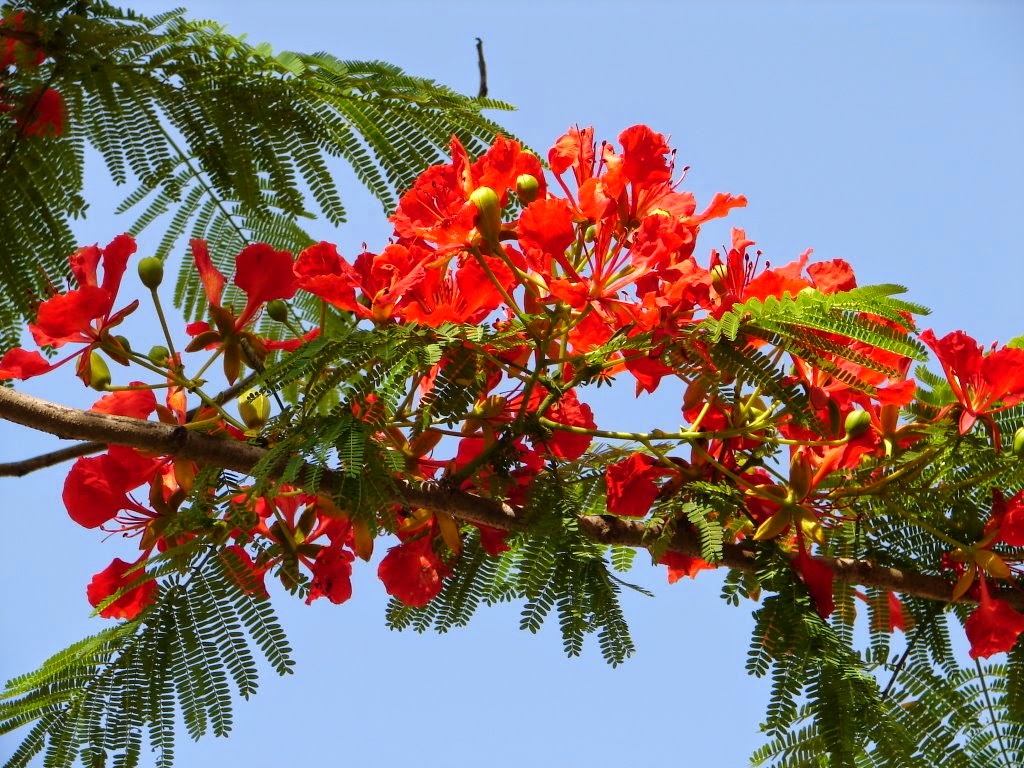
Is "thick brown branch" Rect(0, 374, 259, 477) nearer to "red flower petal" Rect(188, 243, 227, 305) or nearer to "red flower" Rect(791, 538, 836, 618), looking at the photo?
"red flower petal" Rect(188, 243, 227, 305)

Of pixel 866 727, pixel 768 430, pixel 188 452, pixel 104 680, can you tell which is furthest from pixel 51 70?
pixel 866 727

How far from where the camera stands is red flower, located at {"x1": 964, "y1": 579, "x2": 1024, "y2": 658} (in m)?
1.96

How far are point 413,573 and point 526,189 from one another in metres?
0.68

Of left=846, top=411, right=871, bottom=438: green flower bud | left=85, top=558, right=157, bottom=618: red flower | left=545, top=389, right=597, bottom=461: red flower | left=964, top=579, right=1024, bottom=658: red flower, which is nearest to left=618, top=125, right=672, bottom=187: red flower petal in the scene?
left=545, top=389, right=597, bottom=461: red flower

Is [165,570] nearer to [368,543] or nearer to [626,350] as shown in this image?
[368,543]

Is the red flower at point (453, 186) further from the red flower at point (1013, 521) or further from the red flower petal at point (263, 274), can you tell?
the red flower at point (1013, 521)

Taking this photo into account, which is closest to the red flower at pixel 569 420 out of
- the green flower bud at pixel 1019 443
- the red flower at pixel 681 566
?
the red flower at pixel 681 566

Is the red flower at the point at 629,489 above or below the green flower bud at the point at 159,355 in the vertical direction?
below

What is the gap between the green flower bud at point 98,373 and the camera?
1766 millimetres

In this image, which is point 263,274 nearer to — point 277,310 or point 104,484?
point 277,310

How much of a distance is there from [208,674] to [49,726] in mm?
305

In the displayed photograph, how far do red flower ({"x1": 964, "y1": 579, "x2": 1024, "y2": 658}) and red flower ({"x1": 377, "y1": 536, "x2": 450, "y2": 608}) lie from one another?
0.93 meters

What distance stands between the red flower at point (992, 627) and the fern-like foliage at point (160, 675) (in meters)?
1.17

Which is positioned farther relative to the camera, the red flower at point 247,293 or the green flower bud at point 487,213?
the red flower at point 247,293
